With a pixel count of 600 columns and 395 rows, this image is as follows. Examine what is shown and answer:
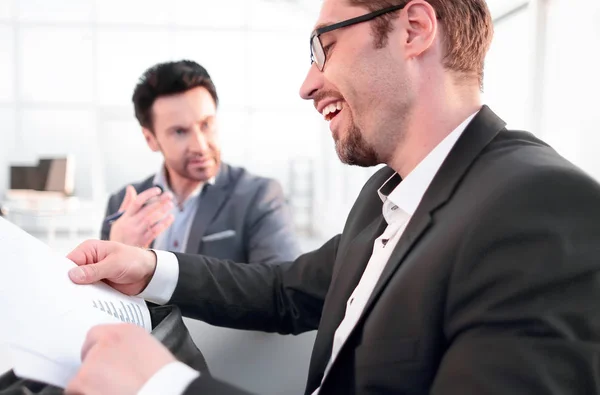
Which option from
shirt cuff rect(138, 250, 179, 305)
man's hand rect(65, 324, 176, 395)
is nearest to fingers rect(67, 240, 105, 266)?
shirt cuff rect(138, 250, 179, 305)

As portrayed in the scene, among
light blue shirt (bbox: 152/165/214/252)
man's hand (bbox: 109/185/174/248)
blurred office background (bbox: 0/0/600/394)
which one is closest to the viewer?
man's hand (bbox: 109/185/174/248)

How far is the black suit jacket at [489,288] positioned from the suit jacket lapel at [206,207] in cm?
108

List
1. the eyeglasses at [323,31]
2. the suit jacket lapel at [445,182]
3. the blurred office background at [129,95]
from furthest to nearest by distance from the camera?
the blurred office background at [129,95] → the eyeglasses at [323,31] → the suit jacket lapel at [445,182]

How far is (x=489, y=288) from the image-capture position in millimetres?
626

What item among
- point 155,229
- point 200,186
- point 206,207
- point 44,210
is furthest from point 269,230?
point 44,210

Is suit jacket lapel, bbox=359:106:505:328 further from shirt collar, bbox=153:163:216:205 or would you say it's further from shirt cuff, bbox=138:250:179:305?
shirt collar, bbox=153:163:216:205

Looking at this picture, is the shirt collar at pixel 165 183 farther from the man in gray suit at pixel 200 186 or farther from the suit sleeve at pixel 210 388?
the suit sleeve at pixel 210 388

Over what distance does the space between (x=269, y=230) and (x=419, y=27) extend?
1.13 m

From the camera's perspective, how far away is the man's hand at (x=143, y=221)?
1576mm

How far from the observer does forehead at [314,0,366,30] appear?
3.39 feet

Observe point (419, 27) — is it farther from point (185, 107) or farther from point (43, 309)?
point (185, 107)

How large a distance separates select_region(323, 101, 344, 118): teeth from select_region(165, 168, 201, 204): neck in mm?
1103

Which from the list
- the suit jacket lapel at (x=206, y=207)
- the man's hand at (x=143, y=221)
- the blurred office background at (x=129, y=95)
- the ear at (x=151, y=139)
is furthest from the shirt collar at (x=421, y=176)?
the blurred office background at (x=129, y=95)

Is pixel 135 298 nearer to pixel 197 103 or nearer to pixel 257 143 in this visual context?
pixel 197 103
